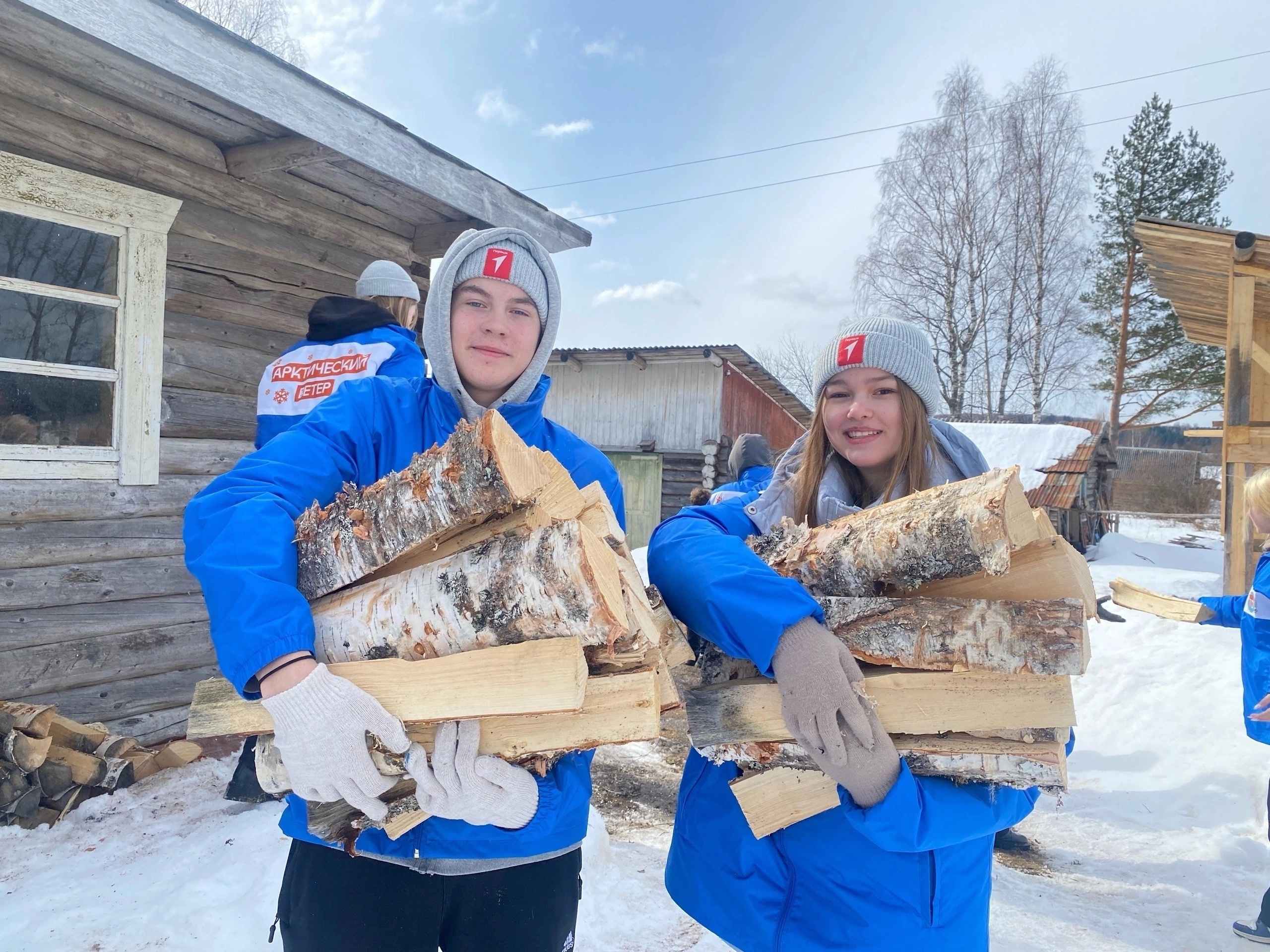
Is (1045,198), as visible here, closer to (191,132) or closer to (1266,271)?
(1266,271)

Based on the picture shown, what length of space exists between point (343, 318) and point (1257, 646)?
14.8 ft

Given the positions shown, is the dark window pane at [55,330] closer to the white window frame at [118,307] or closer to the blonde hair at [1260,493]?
the white window frame at [118,307]

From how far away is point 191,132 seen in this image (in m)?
3.98

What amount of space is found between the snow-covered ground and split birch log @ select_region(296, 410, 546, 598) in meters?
1.95

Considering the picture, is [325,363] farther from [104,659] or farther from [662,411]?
[662,411]

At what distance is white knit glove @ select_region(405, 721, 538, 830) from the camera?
4.45ft

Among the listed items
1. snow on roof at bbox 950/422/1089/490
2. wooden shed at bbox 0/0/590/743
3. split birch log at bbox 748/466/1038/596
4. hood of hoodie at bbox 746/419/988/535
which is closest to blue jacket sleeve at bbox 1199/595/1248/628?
hood of hoodie at bbox 746/419/988/535

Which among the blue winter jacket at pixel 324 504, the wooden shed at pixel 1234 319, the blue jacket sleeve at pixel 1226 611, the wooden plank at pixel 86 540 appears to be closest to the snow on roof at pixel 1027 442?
the wooden shed at pixel 1234 319

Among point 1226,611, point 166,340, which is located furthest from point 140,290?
point 1226,611

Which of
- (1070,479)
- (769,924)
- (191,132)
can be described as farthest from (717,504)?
(1070,479)

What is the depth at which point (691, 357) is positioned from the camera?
16781 millimetres

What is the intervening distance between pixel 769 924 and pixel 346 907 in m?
0.89

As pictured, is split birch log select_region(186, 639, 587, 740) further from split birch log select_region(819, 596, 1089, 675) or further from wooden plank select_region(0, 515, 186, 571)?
wooden plank select_region(0, 515, 186, 571)

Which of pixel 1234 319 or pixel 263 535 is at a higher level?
pixel 1234 319
